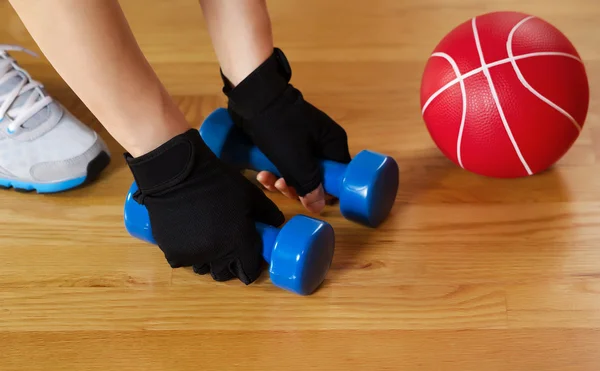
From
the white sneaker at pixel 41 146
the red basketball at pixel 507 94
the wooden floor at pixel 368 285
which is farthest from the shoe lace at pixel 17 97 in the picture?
the red basketball at pixel 507 94

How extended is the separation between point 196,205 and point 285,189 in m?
0.20

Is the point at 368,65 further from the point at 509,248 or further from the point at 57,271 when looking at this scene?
the point at 57,271

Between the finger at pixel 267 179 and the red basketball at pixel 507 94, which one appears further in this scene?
the finger at pixel 267 179

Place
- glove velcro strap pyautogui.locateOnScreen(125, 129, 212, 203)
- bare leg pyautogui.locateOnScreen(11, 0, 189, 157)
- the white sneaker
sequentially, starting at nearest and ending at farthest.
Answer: bare leg pyautogui.locateOnScreen(11, 0, 189, 157) → glove velcro strap pyautogui.locateOnScreen(125, 129, 212, 203) → the white sneaker

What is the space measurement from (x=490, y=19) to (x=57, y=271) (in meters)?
0.80

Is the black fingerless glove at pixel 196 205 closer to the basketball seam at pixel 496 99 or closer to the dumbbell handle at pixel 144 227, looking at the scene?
the dumbbell handle at pixel 144 227

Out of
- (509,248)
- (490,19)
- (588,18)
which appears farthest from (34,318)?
(588,18)

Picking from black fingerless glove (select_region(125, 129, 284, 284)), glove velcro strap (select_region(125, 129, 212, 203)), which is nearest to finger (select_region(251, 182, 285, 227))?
black fingerless glove (select_region(125, 129, 284, 284))

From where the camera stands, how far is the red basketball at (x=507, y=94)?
0.98 metres

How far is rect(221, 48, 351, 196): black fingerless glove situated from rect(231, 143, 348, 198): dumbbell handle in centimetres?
2

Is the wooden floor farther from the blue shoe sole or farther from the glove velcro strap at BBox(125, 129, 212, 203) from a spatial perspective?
the glove velcro strap at BBox(125, 129, 212, 203)

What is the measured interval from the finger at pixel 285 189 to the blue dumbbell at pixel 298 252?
99 mm

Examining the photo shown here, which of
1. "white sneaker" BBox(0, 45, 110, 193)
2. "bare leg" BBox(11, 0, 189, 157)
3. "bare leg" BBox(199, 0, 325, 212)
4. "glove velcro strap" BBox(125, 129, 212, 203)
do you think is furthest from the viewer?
"white sneaker" BBox(0, 45, 110, 193)

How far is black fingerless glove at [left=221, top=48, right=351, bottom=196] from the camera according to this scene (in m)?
1.03
